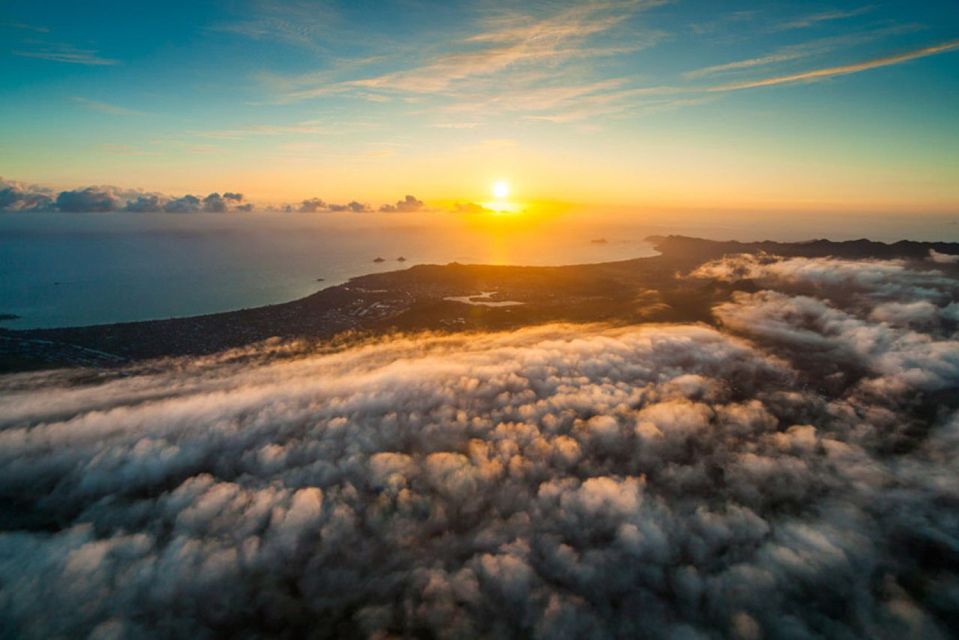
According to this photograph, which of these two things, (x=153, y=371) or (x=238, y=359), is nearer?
Answer: (x=153, y=371)

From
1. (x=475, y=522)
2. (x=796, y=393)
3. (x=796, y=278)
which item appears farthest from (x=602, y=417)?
(x=796, y=278)

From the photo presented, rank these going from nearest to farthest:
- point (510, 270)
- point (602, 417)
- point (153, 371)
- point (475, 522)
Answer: point (475, 522) < point (602, 417) < point (153, 371) < point (510, 270)

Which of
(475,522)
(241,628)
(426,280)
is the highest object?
(426,280)

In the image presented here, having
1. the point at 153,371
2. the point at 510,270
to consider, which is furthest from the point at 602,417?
the point at 510,270

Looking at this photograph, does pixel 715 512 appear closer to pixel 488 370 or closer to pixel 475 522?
pixel 475 522

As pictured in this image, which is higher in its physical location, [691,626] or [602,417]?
[602,417]

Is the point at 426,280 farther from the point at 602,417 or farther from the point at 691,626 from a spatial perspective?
the point at 691,626

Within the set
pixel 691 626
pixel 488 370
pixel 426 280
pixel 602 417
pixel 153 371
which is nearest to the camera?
pixel 691 626
